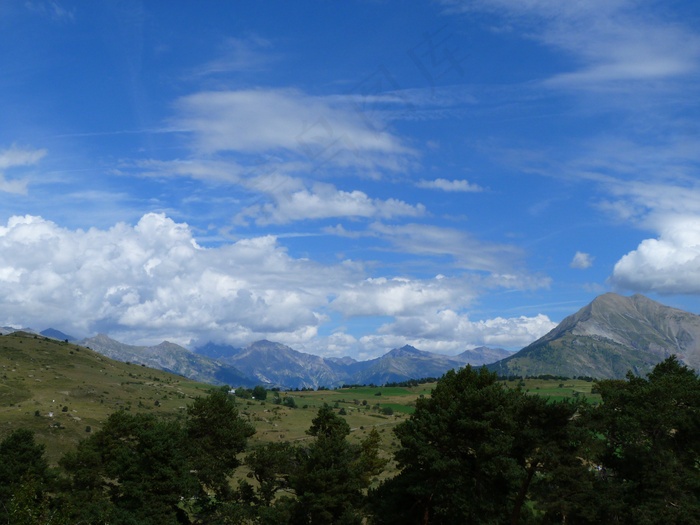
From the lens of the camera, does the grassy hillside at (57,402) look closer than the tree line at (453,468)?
No

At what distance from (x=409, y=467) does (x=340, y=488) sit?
331 inches

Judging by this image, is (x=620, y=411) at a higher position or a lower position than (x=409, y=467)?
higher

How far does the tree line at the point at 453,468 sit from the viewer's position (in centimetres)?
5041

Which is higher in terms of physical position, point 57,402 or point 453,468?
point 57,402

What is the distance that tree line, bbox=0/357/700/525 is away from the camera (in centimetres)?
5041

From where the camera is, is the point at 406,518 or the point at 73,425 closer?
the point at 406,518

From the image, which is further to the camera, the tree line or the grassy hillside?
the grassy hillside

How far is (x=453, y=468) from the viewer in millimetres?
53250

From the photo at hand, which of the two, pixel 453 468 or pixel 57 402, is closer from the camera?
pixel 453 468

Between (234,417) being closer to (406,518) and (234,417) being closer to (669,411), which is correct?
(406,518)

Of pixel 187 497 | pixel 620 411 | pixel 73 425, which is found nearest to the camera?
pixel 620 411

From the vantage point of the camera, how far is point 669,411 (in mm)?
52938

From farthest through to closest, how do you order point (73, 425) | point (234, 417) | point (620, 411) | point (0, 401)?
point (0, 401), point (73, 425), point (234, 417), point (620, 411)

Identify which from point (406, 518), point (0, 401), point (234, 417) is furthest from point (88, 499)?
point (0, 401)
